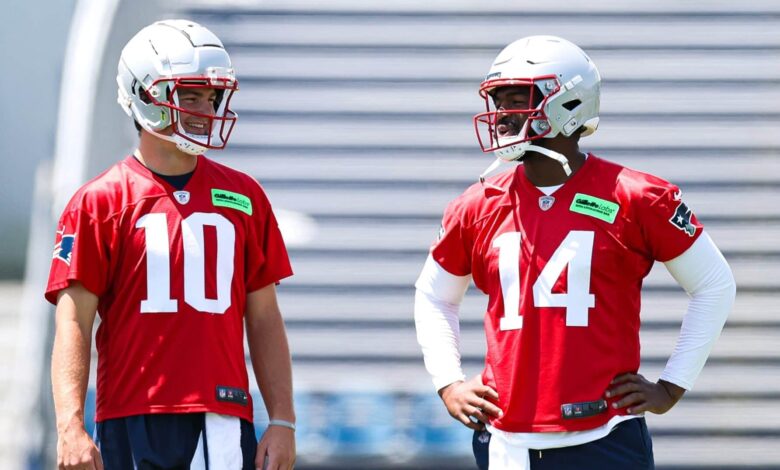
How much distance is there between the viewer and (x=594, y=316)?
2.76 metres

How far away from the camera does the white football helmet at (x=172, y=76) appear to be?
2746 millimetres

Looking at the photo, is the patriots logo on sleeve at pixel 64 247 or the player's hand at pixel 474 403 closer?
the patriots logo on sleeve at pixel 64 247

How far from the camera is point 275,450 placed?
2754 mm

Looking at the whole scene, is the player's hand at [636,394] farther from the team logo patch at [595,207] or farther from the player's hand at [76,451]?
the player's hand at [76,451]

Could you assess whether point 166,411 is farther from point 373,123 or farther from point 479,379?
point 373,123

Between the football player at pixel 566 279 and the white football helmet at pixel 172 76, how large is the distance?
1.94 feet

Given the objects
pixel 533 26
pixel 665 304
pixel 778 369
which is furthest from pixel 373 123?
pixel 778 369

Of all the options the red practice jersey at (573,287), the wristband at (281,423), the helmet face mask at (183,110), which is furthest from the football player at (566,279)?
the helmet face mask at (183,110)

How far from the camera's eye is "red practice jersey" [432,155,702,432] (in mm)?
2744

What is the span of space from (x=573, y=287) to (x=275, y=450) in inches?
28.5

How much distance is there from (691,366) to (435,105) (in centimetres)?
351

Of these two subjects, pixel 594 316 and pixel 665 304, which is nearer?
pixel 594 316

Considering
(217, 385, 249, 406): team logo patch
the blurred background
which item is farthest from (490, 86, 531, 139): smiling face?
the blurred background

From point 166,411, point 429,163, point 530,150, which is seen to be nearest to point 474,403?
point 530,150
